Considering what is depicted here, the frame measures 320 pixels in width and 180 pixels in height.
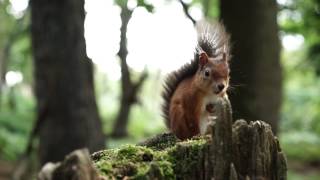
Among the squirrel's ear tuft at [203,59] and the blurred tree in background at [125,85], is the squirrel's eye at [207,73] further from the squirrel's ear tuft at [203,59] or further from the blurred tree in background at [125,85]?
the blurred tree in background at [125,85]

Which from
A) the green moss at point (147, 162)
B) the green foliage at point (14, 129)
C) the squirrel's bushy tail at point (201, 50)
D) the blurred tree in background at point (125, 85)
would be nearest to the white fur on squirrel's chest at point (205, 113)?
the squirrel's bushy tail at point (201, 50)

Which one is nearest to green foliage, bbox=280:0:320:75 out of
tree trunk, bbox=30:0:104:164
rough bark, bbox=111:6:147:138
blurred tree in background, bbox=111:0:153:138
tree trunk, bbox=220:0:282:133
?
tree trunk, bbox=220:0:282:133

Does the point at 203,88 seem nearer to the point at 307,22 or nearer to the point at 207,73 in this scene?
the point at 207,73

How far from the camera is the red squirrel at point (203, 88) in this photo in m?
3.92

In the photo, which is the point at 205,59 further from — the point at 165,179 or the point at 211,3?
the point at 211,3

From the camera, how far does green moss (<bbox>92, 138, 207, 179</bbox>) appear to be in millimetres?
2469

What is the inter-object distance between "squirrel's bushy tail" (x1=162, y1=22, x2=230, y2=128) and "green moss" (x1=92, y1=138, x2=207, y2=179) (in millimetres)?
1326

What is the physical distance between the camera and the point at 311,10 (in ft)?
31.0

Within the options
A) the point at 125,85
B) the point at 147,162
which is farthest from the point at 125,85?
the point at 147,162

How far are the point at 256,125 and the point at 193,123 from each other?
1422 millimetres

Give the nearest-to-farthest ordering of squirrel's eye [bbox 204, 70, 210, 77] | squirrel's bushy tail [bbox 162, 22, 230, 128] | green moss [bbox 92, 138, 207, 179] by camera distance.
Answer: green moss [bbox 92, 138, 207, 179] < squirrel's bushy tail [bbox 162, 22, 230, 128] < squirrel's eye [bbox 204, 70, 210, 77]

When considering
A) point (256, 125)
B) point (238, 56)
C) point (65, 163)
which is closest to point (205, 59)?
point (256, 125)

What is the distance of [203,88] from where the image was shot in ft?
13.7

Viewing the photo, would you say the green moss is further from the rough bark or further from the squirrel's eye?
the rough bark
